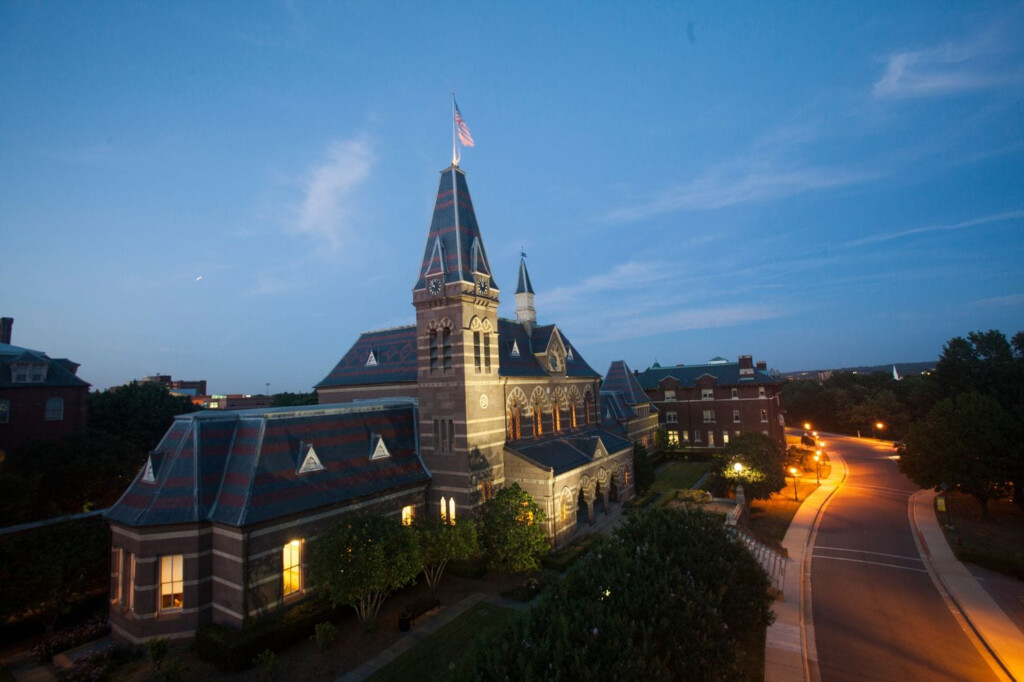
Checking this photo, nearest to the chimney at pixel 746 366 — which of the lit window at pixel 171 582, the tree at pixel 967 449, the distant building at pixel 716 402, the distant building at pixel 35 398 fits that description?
the distant building at pixel 716 402

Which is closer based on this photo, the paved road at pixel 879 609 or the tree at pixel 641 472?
→ the paved road at pixel 879 609

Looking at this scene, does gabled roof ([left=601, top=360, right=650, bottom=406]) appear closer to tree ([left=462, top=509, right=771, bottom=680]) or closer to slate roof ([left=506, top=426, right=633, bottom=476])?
slate roof ([left=506, top=426, right=633, bottom=476])

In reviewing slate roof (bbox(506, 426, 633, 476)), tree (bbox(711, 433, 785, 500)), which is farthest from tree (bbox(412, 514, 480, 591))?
tree (bbox(711, 433, 785, 500))

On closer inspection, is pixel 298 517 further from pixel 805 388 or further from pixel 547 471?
pixel 805 388

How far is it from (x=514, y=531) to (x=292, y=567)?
11626 mm

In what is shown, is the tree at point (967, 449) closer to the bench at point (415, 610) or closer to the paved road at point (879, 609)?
the paved road at point (879, 609)

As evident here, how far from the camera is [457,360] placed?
96.1 feet

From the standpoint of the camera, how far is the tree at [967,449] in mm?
33094

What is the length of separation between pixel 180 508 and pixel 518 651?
18.1 m

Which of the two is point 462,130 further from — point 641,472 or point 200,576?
point 641,472

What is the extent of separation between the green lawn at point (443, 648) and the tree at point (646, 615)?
353 centimetres

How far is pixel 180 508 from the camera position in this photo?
68.2ft

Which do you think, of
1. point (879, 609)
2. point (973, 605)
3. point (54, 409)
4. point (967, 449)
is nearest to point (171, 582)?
point (54, 409)

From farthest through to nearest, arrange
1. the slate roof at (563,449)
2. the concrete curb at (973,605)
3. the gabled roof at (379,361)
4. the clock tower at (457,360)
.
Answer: the gabled roof at (379,361) < the slate roof at (563,449) < the clock tower at (457,360) < the concrete curb at (973,605)
